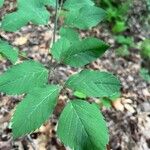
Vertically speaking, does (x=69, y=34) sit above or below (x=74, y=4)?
below

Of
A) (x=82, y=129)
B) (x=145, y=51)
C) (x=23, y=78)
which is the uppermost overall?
(x=23, y=78)

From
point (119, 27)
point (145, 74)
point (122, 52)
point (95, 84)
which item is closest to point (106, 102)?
point (145, 74)

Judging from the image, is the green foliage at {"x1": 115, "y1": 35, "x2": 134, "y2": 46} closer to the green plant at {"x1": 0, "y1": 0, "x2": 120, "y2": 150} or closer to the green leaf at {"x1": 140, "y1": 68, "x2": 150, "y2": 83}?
the green leaf at {"x1": 140, "y1": 68, "x2": 150, "y2": 83}

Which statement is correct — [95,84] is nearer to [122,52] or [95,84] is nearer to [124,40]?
[122,52]

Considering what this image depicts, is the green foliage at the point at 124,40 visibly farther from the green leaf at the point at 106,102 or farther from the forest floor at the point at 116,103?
the green leaf at the point at 106,102

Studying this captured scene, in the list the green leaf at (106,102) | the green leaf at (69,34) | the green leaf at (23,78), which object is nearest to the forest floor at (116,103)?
the green leaf at (106,102)

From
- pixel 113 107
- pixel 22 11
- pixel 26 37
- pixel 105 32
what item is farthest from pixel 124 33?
pixel 22 11

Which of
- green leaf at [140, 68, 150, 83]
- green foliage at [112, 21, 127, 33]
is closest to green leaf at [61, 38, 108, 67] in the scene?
green leaf at [140, 68, 150, 83]
